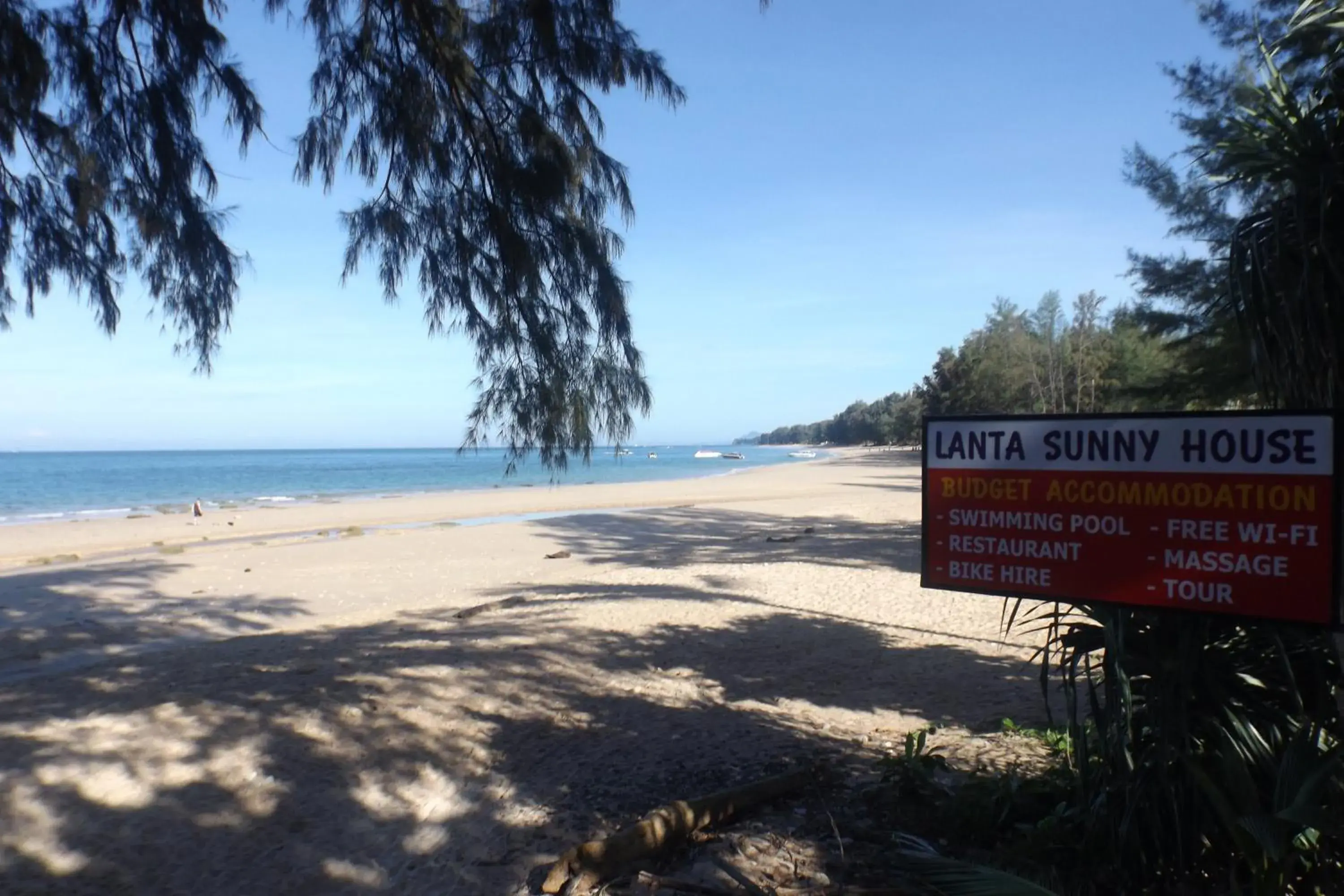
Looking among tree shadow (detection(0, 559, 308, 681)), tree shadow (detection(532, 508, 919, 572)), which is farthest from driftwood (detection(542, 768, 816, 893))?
tree shadow (detection(532, 508, 919, 572))

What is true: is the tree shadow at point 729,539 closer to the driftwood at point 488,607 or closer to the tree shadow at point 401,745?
the driftwood at point 488,607

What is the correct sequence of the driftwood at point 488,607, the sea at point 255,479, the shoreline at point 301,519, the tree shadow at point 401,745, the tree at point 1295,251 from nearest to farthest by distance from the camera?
the tree at point 1295,251, the tree shadow at point 401,745, the driftwood at point 488,607, the shoreline at point 301,519, the sea at point 255,479

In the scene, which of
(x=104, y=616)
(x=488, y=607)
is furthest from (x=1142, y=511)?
(x=104, y=616)

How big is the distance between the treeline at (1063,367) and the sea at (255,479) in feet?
26.5

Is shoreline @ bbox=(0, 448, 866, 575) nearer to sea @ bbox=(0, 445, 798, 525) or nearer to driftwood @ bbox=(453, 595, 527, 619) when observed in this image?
sea @ bbox=(0, 445, 798, 525)

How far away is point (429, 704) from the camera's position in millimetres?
6078

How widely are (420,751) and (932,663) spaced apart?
170 inches

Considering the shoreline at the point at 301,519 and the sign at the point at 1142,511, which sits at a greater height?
the sign at the point at 1142,511

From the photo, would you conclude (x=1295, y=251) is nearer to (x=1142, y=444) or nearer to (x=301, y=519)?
(x=1142, y=444)

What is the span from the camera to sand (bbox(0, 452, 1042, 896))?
4.20 meters

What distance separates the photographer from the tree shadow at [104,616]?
31.1 ft

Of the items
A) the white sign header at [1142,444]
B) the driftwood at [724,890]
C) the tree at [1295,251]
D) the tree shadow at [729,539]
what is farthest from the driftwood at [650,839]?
the tree shadow at [729,539]

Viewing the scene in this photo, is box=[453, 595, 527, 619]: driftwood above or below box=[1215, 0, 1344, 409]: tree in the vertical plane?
below

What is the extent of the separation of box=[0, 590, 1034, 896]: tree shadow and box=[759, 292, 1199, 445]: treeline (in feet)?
21.2
